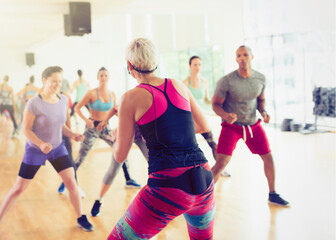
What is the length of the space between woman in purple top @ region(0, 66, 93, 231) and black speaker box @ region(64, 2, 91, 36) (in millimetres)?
3142

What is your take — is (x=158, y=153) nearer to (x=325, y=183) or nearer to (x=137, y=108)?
(x=137, y=108)

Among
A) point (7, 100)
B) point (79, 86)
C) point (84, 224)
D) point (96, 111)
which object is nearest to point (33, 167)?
point (84, 224)

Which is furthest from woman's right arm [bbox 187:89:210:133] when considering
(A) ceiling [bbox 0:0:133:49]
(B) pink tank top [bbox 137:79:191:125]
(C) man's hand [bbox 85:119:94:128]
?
(A) ceiling [bbox 0:0:133:49]

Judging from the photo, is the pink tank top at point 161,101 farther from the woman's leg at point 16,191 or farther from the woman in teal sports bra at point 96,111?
the woman in teal sports bra at point 96,111

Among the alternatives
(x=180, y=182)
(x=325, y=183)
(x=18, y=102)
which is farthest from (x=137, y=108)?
(x=18, y=102)

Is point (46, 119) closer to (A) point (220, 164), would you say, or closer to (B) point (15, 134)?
(A) point (220, 164)

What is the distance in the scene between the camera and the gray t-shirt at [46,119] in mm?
3252

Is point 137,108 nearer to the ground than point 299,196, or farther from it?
farther from it

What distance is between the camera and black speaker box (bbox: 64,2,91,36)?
246 inches

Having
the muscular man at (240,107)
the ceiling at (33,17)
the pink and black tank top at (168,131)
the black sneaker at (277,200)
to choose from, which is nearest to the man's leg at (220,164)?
the muscular man at (240,107)

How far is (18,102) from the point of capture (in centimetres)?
665

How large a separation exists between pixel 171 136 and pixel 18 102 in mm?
5472

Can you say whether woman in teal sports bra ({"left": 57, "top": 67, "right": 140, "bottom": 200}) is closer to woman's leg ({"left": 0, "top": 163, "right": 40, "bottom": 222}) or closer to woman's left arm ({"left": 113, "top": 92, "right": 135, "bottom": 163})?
woman's leg ({"left": 0, "top": 163, "right": 40, "bottom": 222})

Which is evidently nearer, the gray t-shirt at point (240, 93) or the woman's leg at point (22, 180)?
the woman's leg at point (22, 180)
